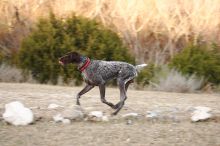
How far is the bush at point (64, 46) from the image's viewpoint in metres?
17.1

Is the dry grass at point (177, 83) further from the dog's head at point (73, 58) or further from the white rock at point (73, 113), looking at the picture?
the white rock at point (73, 113)

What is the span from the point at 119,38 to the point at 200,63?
8.77 feet

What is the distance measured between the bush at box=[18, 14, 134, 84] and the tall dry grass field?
2426mm

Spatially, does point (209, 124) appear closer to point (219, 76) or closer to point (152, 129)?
point (152, 129)

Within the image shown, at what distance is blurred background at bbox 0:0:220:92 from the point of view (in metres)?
16.8

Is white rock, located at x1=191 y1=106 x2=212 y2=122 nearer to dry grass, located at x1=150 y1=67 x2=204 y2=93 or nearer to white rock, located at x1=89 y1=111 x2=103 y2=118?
white rock, located at x1=89 y1=111 x2=103 y2=118

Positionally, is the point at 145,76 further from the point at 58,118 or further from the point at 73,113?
the point at 58,118

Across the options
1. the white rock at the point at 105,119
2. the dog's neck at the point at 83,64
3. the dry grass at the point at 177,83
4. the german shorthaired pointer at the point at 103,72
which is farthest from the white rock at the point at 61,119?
the dry grass at the point at 177,83

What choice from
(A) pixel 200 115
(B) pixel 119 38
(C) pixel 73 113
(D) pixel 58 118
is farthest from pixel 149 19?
(D) pixel 58 118

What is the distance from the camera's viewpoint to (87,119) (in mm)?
9906

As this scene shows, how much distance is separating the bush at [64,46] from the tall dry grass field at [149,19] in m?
2.43

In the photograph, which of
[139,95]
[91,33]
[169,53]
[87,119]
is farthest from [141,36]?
[87,119]

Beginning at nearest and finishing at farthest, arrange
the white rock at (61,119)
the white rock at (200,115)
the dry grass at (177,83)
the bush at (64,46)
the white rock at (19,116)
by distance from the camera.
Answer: the white rock at (19,116)
the white rock at (61,119)
the white rock at (200,115)
the dry grass at (177,83)
the bush at (64,46)

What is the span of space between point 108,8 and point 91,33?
389 centimetres
